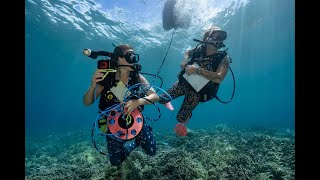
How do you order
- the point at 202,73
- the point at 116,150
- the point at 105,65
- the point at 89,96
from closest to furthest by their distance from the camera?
the point at 105,65 → the point at 89,96 → the point at 116,150 → the point at 202,73

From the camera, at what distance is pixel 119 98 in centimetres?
554

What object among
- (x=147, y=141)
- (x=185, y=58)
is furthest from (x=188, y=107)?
(x=147, y=141)

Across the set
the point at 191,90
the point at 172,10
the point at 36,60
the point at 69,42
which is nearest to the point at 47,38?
the point at 69,42

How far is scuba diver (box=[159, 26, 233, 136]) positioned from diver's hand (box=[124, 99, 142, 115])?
1402mm

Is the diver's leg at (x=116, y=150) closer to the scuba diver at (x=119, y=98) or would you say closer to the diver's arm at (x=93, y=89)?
the scuba diver at (x=119, y=98)

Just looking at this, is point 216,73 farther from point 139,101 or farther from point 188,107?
point 139,101

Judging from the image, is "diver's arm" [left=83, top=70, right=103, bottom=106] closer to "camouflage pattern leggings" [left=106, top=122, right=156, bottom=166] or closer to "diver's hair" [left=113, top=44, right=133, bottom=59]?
"diver's hair" [left=113, top=44, right=133, bottom=59]

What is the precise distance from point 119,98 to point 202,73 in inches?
87.7

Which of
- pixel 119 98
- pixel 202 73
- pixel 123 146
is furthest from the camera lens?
pixel 202 73

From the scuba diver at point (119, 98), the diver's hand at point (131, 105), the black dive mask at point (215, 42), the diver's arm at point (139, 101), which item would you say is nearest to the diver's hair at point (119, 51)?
the scuba diver at point (119, 98)

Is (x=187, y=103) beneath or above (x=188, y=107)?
above

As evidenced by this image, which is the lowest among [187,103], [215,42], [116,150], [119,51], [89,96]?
[116,150]
